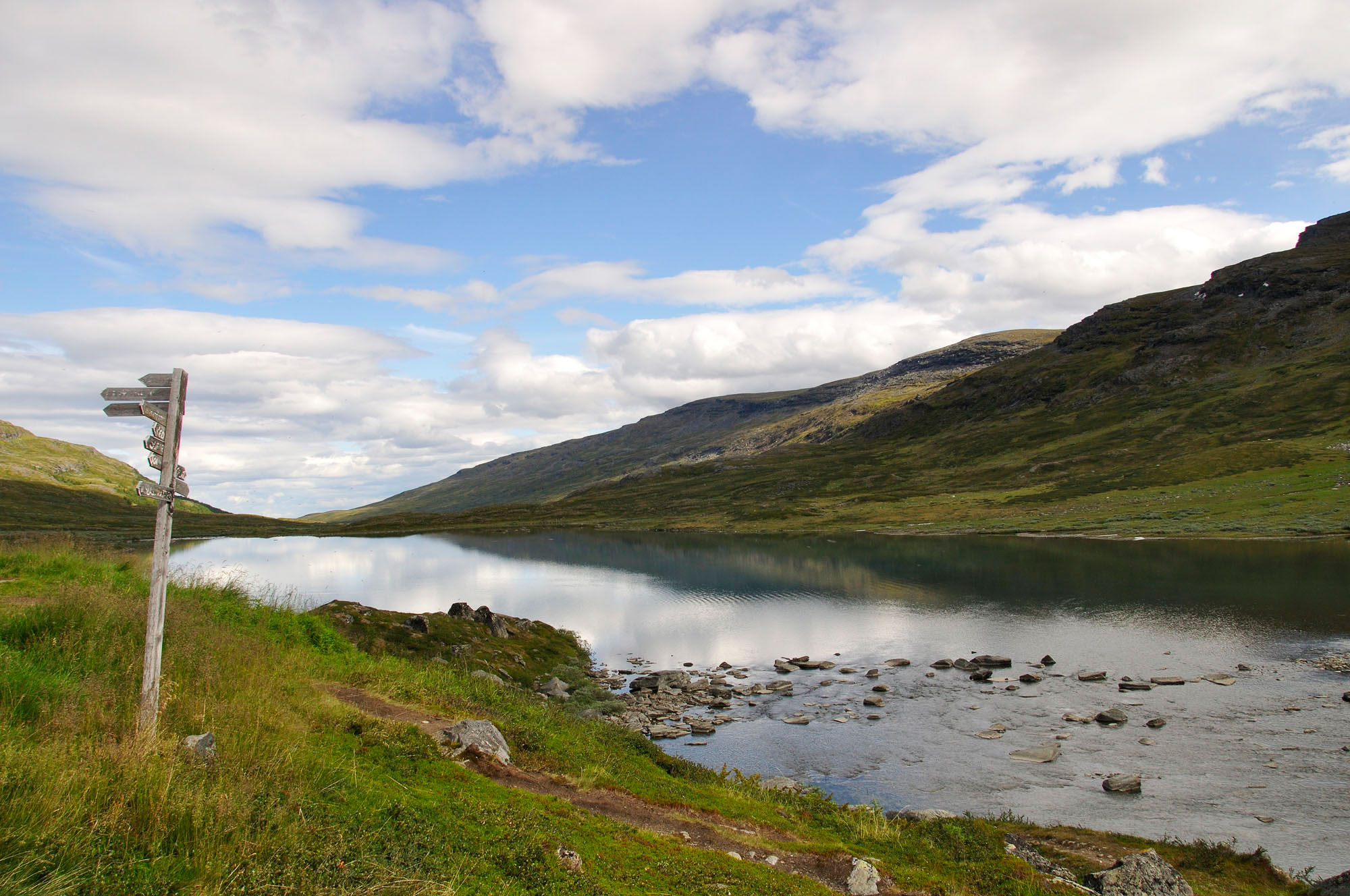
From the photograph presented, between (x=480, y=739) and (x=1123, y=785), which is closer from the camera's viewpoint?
(x=480, y=739)

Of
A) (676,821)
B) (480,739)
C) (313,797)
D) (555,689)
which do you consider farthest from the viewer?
(555,689)

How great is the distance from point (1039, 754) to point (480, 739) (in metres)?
25.8

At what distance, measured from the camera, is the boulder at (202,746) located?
35.0ft

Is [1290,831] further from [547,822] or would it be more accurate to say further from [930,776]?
[547,822]

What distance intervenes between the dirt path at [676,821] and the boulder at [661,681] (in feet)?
91.0

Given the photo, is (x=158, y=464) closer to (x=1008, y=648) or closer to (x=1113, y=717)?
(x=1113, y=717)

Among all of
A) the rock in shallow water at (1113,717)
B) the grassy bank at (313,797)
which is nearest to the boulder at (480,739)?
the grassy bank at (313,797)

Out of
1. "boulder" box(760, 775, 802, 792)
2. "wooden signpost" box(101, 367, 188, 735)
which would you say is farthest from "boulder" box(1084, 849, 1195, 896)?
"wooden signpost" box(101, 367, 188, 735)

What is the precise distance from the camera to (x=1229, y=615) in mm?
56531

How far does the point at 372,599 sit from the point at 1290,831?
75.0 meters

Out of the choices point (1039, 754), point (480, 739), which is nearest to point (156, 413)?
point (480, 739)

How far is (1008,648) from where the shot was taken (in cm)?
5228

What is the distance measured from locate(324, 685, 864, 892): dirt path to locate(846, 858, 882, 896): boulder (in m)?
0.17

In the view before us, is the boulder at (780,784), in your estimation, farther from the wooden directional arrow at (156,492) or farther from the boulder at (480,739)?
the wooden directional arrow at (156,492)
